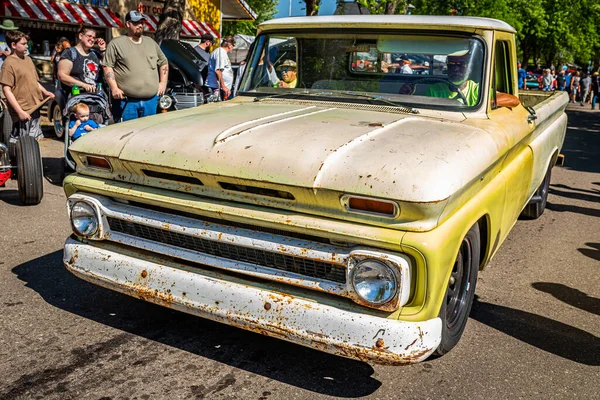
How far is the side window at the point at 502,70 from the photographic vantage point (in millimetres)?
4236

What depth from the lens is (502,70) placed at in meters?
4.51

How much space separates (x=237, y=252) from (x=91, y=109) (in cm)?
481

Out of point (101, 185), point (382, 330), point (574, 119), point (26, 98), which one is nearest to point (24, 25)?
point (26, 98)

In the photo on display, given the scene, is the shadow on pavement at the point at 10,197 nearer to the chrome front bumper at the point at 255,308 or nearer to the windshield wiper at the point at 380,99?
the chrome front bumper at the point at 255,308

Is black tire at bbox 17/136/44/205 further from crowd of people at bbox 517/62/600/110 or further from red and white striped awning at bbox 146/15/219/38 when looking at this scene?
crowd of people at bbox 517/62/600/110

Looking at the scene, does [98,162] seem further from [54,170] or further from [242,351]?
[54,170]

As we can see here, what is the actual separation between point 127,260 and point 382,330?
1.36 meters

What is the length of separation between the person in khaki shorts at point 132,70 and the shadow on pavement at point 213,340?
290 cm

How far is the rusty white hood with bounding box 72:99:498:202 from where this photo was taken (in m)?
2.76

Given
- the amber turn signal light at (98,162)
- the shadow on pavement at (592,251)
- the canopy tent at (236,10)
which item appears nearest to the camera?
the amber turn signal light at (98,162)

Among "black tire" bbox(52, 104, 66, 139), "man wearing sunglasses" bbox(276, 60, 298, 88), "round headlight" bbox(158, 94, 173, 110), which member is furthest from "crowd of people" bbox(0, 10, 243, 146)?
"black tire" bbox(52, 104, 66, 139)

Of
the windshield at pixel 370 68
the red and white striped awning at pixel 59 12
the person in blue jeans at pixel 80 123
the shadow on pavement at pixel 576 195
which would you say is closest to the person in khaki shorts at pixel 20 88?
the person in blue jeans at pixel 80 123

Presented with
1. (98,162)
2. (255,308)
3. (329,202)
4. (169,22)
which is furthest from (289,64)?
(169,22)

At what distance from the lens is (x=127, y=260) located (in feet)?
10.9
